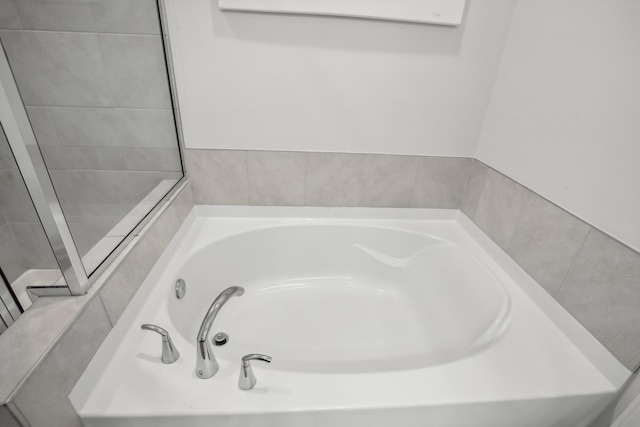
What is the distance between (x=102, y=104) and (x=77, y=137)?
0.52ft

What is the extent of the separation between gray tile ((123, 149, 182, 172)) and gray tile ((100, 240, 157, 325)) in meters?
0.45

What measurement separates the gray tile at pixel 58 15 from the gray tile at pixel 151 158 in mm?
450

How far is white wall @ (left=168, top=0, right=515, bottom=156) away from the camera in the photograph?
1.17m

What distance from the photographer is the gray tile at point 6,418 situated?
494 mm

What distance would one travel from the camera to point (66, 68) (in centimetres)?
108

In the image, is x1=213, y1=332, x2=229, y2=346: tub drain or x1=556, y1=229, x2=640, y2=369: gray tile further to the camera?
x1=213, y1=332, x2=229, y2=346: tub drain

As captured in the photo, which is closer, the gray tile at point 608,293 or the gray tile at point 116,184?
the gray tile at point 608,293

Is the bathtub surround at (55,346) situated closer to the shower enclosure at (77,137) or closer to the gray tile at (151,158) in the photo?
the shower enclosure at (77,137)

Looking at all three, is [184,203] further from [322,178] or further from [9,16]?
[9,16]

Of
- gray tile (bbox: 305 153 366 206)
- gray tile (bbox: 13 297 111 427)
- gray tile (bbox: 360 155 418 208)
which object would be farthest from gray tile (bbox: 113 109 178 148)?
gray tile (bbox: 360 155 418 208)

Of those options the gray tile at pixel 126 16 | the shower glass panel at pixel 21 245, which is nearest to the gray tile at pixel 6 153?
the shower glass panel at pixel 21 245

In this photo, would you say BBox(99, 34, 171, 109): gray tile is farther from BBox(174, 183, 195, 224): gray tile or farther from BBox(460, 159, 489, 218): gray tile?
BBox(460, 159, 489, 218): gray tile

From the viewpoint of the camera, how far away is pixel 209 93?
1258 mm

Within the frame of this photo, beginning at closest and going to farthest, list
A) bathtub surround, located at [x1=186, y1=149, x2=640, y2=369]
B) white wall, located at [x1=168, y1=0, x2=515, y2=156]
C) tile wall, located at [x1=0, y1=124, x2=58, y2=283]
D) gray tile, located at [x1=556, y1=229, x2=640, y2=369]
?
tile wall, located at [x1=0, y1=124, x2=58, y2=283] < gray tile, located at [x1=556, y1=229, x2=640, y2=369] < bathtub surround, located at [x1=186, y1=149, x2=640, y2=369] < white wall, located at [x1=168, y1=0, x2=515, y2=156]
